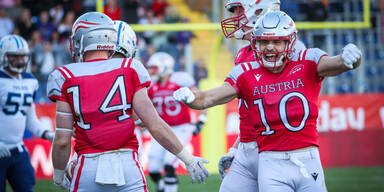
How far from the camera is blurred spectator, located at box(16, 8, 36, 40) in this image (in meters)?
12.2

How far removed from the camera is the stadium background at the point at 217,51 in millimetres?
10625

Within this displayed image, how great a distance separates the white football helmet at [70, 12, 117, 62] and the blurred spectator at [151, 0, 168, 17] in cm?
911

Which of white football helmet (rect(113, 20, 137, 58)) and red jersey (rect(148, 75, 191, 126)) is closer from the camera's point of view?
white football helmet (rect(113, 20, 137, 58))

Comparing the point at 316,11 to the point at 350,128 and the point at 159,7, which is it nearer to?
the point at 350,128

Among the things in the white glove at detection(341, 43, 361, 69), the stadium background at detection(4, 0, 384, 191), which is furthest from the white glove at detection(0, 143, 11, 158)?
the stadium background at detection(4, 0, 384, 191)

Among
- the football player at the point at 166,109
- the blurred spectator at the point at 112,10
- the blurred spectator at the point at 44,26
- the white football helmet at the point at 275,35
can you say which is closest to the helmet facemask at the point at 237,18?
the white football helmet at the point at 275,35

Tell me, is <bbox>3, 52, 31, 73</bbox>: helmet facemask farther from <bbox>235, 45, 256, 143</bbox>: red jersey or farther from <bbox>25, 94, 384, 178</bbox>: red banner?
<bbox>25, 94, 384, 178</bbox>: red banner

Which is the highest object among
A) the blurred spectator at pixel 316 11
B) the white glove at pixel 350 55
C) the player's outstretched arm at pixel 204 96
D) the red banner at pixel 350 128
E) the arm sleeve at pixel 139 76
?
the blurred spectator at pixel 316 11

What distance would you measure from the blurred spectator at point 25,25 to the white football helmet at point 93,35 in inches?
342

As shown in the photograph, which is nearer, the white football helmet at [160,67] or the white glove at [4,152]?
the white glove at [4,152]

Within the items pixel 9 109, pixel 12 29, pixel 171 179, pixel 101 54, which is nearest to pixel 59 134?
pixel 101 54

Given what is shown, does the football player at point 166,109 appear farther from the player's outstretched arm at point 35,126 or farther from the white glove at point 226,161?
the white glove at point 226,161

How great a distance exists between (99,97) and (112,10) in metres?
7.35

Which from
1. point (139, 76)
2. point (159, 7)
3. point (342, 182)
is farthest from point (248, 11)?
point (159, 7)
